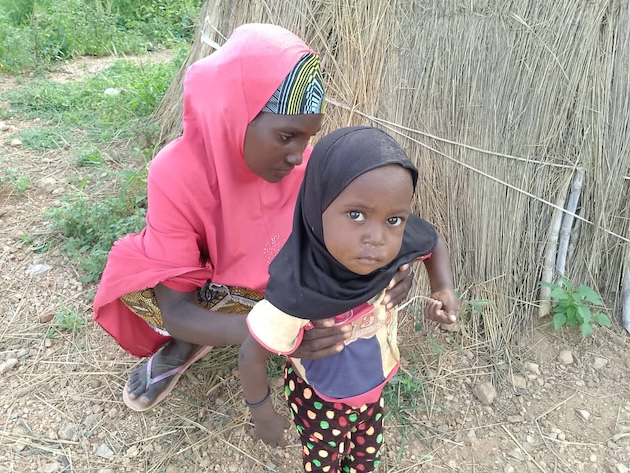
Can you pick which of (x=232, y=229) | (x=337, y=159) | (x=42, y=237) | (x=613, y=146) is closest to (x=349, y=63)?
(x=232, y=229)

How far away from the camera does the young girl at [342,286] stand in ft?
3.29

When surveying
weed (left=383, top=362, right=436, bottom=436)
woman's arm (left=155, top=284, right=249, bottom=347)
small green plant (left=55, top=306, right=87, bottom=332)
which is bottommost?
small green plant (left=55, top=306, right=87, bottom=332)

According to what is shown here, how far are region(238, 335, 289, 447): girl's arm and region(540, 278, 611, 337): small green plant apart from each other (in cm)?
121

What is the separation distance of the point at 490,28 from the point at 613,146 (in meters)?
0.65

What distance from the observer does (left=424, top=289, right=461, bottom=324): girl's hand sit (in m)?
1.29

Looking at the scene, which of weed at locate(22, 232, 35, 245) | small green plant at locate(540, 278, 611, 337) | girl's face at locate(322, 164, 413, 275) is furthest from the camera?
weed at locate(22, 232, 35, 245)

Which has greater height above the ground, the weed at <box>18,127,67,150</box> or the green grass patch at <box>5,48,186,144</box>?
the green grass patch at <box>5,48,186,144</box>

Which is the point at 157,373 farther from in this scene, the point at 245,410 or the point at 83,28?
the point at 83,28

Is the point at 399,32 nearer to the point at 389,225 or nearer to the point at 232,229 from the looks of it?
the point at 232,229

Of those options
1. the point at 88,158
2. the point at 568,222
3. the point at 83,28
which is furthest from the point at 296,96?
the point at 83,28

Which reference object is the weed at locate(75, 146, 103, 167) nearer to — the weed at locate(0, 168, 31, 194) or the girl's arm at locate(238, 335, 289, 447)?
the weed at locate(0, 168, 31, 194)

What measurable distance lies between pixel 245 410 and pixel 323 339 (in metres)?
0.82

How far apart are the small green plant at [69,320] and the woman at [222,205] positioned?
39cm

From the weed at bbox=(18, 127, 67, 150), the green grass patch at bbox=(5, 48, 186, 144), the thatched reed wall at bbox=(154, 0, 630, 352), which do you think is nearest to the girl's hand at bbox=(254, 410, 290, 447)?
the thatched reed wall at bbox=(154, 0, 630, 352)
